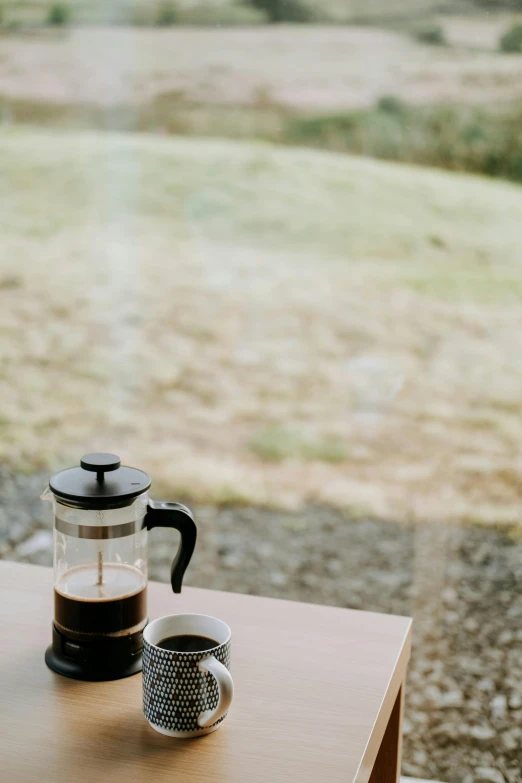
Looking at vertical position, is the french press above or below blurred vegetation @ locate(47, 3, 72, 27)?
below

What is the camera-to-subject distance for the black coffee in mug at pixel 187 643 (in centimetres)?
93

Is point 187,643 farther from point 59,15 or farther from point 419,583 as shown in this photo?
point 59,15

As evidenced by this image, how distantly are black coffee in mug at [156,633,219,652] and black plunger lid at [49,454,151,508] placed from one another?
0.52 feet

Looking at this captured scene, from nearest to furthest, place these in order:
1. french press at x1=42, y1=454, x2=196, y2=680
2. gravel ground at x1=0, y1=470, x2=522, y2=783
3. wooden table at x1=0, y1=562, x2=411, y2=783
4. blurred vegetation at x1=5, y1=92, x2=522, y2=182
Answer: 1. wooden table at x1=0, y1=562, x2=411, y2=783
2. french press at x1=42, y1=454, x2=196, y2=680
3. gravel ground at x1=0, y1=470, x2=522, y2=783
4. blurred vegetation at x1=5, y1=92, x2=522, y2=182

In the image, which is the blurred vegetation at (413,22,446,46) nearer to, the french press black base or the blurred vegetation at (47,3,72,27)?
the blurred vegetation at (47,3,72,27)

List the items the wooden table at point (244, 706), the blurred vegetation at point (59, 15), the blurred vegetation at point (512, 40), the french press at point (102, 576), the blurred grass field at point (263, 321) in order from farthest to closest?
1. the blurred vegetation at point (59, 15)
2. the blurred grass field at point (263, 321)
3. the blurred vegetation at point (512, 40)
4. the french press at point (102, 576)
5. the wooden table at point (244, 706)

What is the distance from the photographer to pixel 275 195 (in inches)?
92.4

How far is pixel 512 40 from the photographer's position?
1980 mm

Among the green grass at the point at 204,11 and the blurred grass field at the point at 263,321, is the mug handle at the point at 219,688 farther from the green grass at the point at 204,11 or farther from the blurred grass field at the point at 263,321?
the green grass at the point at 204,11

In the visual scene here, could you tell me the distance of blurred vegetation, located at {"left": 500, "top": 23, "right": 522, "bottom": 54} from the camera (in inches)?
77.5

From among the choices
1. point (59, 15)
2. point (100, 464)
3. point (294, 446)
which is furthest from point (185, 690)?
point (59, 15)

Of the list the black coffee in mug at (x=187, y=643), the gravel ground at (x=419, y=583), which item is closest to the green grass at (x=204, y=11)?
the gravel ground at (x=419, y=583)

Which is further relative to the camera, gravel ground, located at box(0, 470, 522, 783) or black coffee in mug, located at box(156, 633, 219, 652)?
gravel ground, located at box(0, 470, 522, 783)

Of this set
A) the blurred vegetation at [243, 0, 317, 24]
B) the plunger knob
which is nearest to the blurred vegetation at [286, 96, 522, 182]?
the blurred vegetation at [243, 0, 317, 24]
